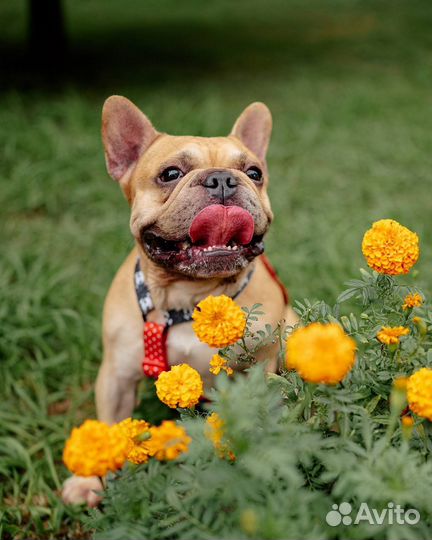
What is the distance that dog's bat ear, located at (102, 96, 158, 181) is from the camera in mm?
3057

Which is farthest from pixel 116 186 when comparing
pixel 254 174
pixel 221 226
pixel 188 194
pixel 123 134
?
pixel 221 226

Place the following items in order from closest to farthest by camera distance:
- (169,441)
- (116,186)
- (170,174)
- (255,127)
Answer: (169,441), (170,174), (255,127), (116,186)

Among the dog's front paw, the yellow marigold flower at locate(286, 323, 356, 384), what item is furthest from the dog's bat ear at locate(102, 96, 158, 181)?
the yellow marigold flower at locate(286, 323, 356, 384)

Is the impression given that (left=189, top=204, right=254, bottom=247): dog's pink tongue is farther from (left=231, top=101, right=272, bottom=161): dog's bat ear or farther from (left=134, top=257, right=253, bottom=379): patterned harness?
(left=231, top=101, right=272, bottom=161): dog's bat ear

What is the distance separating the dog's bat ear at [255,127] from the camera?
3.38 meters

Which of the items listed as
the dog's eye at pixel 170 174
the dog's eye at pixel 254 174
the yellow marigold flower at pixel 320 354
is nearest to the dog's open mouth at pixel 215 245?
the dog's eye at pixel 170 174

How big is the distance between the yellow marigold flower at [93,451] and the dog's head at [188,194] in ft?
3.97

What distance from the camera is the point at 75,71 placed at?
8.76m

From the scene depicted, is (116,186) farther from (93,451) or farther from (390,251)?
(93,451)

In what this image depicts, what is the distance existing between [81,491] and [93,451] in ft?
4.93

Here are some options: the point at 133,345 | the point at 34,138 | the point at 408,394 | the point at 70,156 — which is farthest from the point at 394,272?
the point at 34,138

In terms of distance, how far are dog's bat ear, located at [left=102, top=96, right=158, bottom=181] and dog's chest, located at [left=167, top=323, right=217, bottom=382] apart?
2.88 feet

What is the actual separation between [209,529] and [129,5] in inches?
629

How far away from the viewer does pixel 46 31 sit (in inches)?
352
